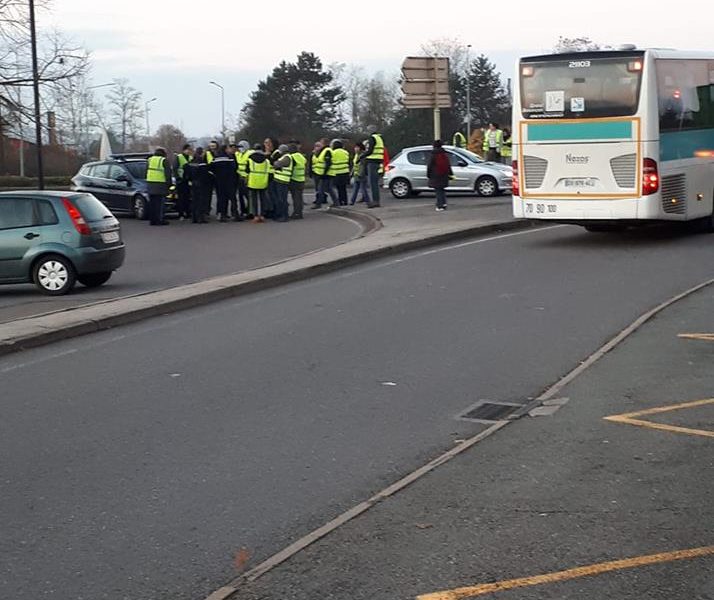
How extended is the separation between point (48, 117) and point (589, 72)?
80.3 ft

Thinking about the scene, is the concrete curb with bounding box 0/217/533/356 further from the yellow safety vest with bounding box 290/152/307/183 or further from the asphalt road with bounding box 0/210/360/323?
the yellow safety vest with bounding box 290/152/307/183

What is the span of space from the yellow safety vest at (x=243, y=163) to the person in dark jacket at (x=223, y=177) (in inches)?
6.4

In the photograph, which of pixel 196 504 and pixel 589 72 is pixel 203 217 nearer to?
pixel 589 72

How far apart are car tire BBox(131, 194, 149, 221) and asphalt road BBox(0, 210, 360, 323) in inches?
12.9

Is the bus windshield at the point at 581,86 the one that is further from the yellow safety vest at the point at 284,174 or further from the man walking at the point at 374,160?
the man walking at the point at 374,160

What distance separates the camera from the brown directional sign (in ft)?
103

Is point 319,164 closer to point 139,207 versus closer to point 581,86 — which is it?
point 139,207

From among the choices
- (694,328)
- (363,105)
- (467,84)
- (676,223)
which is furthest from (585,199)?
(363,105)

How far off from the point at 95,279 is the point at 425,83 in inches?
674

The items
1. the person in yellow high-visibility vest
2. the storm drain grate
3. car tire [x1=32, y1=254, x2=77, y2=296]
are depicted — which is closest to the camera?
the storm drain grate

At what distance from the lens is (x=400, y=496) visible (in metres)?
6.05

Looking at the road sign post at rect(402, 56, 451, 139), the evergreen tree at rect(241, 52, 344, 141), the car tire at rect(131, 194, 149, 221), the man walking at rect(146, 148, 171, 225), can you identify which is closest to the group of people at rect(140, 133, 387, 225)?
the man walking at rect(146, 148, 171, 225)

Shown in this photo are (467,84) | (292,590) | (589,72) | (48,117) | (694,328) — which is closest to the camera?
(292,590)

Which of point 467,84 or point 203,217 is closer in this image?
point 203,217
